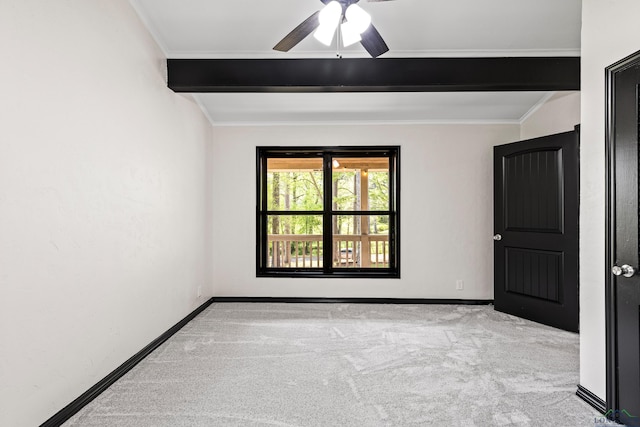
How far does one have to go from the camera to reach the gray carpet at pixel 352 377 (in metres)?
2.12

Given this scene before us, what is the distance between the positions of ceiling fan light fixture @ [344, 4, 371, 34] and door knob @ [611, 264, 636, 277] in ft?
6.19

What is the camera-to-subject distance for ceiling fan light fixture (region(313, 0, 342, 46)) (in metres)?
2.04

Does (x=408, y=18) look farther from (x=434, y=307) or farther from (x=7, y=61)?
(x=434, y=307)

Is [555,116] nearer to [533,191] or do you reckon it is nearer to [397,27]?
[533,191]

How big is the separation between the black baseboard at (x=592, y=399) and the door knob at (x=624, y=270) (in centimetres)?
76

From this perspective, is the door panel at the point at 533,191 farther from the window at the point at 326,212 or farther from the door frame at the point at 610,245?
the door frame at the point at 610,245

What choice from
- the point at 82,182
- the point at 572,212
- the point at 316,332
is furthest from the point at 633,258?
the point at 82,182

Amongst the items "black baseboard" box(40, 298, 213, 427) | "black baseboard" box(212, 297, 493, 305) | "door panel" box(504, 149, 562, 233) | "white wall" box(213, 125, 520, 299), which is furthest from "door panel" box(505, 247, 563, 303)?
"black baseboard" box(40, 298, 213, 427)

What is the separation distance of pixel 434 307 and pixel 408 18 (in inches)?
126

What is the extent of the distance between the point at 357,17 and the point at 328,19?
0.17m

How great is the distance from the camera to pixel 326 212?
197 inches

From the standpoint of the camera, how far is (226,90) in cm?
346

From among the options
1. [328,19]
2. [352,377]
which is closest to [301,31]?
[328,19]

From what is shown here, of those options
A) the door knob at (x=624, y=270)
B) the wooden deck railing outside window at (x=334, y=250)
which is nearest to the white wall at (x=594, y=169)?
the door knob at (x=624, y=270)
